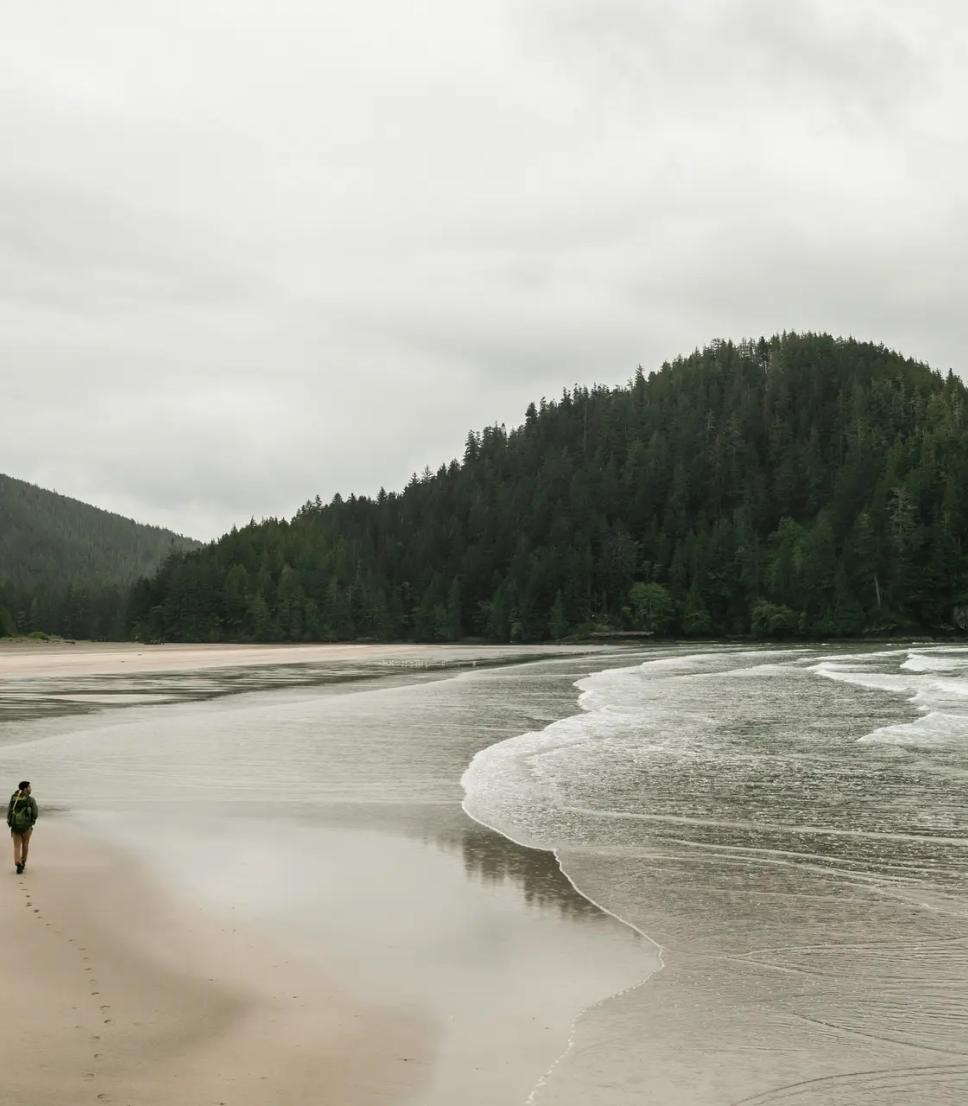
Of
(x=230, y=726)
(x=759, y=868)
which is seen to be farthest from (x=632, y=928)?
(x=230, y=726)

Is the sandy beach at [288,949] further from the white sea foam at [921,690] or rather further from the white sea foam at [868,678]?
the white sea foam at [868,678]

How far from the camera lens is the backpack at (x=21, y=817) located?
14188 mm

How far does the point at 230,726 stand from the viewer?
34719 millimetres

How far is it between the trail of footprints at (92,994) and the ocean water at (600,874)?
6.63 ft

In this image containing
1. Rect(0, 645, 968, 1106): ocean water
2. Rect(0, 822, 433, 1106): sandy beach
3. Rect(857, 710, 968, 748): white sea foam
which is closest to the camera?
Rect(0, 822, 433, 1106): sandy beach

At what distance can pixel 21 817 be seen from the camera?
14234mm

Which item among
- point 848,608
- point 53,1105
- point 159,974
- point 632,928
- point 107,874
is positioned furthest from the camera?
point 848,608

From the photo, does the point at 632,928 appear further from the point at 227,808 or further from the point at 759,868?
the point at 227,808

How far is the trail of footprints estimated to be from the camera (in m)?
7.58

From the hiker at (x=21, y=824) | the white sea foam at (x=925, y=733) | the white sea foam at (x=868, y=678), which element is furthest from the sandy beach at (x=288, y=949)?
the white sea foam at (x=868, y=678)

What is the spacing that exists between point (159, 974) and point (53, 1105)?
3209 mm

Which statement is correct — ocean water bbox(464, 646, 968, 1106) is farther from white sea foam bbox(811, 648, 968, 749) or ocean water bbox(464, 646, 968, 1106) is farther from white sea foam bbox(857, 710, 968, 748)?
white sea foam bbox(811, 648, 968, 749)

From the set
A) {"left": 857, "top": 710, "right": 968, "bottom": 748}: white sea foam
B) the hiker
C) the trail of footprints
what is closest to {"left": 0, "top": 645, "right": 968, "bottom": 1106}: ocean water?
{"left": 857, "top": 710, "right": 968, "bottom": 748}: white sea foam

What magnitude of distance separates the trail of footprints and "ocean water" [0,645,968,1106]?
2022 millimetres
